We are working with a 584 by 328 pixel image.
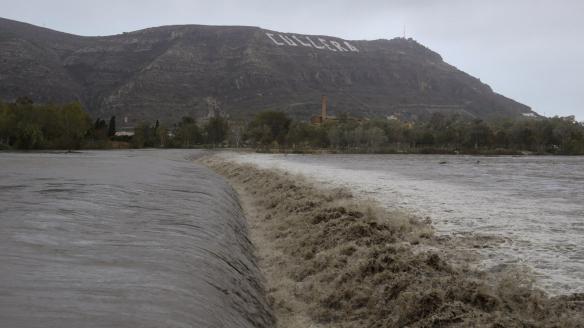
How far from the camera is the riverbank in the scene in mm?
7477

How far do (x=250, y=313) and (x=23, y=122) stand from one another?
8901 cm

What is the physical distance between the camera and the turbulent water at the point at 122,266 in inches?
244

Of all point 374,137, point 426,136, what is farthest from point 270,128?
point 426,136

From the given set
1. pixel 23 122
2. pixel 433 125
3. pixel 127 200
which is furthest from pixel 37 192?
pixel 433 125

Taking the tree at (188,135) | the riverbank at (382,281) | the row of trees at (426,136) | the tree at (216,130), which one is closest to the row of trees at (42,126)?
the tree at (188,135)

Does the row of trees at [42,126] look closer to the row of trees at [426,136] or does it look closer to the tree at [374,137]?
the row of trees at [426,136]

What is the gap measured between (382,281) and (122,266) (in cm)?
457

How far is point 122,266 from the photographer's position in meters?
8.30

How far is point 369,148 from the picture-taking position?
462 feet

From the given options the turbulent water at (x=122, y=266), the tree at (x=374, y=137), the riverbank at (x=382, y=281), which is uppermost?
the tree at (x=374, y=137)

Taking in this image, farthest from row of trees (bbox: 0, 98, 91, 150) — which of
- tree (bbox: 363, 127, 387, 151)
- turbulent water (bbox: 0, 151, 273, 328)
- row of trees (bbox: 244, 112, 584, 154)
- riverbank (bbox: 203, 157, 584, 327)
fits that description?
riverbank (bbox: 203, 157, 584, 327)

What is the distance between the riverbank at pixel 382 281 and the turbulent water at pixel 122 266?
90 cm

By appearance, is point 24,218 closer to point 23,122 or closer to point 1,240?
point 1,240

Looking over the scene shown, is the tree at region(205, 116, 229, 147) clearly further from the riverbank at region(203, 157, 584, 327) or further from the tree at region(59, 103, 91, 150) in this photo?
the riverbank at region(203, 157, 584, 327)
